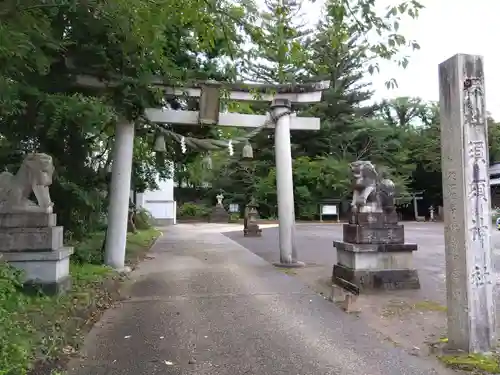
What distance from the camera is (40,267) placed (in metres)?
6.11

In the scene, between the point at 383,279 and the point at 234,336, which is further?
the point at 383,279

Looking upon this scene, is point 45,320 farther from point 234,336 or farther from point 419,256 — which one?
point 419,256

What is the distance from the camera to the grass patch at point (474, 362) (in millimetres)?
4020

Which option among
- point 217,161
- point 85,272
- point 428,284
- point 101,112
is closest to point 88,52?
point 101,112

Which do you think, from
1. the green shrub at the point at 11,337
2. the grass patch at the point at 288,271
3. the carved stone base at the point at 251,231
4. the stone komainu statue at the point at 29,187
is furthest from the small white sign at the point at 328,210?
the green shrub at the point at 11,337

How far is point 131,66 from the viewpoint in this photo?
28.0 ft

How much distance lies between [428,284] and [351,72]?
3162cm

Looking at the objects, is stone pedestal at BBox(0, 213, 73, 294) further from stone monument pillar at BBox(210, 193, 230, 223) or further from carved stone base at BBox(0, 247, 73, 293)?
stone monument pillar at BBox(210, 193, 230, 223)

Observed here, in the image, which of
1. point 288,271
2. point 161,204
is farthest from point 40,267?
point 161,204

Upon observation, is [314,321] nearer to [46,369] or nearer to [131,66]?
[46,369]

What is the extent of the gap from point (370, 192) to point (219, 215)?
28.9 metres

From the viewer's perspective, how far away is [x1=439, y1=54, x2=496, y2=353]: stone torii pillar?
430cm

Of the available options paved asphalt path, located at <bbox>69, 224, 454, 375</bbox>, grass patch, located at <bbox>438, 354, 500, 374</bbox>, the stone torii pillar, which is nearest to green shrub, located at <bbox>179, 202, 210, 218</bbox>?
paved asphalt path, located at <bbox>69, 224, 454, 375</bbox>

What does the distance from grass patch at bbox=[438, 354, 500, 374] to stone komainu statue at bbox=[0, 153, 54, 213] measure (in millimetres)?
5173
